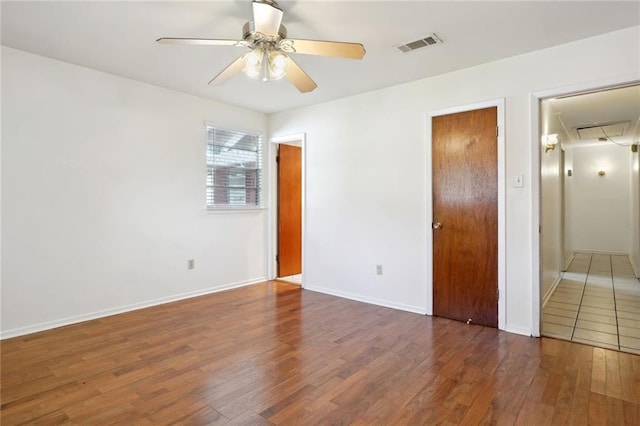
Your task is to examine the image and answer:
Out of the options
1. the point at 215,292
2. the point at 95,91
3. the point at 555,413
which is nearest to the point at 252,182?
the point at 215,292

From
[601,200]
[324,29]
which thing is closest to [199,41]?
[324,29]

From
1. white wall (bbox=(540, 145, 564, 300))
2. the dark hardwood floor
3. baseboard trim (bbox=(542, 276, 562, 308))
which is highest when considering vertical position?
white wall (bbox=(540, 145, 564, 300))

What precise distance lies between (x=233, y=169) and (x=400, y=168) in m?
2.38

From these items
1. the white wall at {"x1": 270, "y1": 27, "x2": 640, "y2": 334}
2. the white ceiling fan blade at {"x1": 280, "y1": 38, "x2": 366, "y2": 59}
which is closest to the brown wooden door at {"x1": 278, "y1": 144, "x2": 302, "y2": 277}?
the white wall at {"x1": 270, "y1": 27, "x2": 640, "y2": 334}

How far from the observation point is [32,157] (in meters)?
3.12

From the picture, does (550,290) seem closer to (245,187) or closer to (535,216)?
(535,216)

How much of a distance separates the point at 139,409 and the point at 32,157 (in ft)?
8.44

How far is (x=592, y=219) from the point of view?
7992mm

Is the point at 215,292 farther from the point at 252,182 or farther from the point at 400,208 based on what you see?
the point at 400,208

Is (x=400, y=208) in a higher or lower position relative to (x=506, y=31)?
lower

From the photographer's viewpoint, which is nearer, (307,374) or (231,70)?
(307,374)

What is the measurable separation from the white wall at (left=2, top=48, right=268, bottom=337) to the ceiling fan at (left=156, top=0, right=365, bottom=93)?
1.87 meters

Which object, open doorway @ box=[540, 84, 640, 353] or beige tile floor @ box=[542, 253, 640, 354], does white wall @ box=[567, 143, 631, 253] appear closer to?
open doorway @ box=[540, 84, 640, 353]

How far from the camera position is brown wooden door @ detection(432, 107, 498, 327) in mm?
3277
